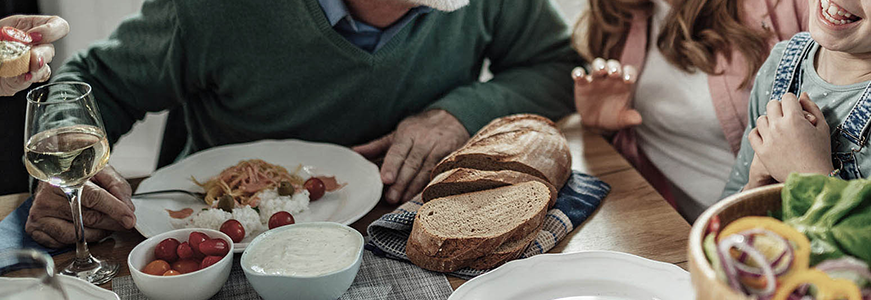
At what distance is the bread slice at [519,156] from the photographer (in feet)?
4.33

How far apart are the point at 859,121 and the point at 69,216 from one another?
53.0 inches

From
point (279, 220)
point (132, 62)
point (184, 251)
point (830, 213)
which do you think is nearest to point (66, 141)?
point (184, 251)

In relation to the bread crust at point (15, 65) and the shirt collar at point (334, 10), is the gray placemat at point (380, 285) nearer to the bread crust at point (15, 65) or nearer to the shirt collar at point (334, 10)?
the bread crust at point (15, 65)

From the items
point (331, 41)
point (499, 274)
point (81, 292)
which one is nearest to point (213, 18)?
point (331, 41)

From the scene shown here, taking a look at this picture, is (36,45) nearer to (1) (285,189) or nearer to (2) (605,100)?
(1) (285,189)

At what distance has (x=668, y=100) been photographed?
5.63 feet

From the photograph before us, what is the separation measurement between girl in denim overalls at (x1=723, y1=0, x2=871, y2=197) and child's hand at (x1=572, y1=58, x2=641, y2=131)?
0.46m

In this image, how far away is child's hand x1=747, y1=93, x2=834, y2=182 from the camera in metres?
1.05

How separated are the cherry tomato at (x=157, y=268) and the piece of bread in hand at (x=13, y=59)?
1.23 ft

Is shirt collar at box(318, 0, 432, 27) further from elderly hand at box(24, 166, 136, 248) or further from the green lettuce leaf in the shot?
the green lettuce leaf

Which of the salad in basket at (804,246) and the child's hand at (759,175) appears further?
the child's hand at (759,175)

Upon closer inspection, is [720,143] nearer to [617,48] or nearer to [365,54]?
[617,48]

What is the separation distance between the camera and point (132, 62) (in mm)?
1616

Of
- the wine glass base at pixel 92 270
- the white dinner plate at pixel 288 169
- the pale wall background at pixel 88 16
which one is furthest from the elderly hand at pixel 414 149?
the pale wall background at pixel 88 16
